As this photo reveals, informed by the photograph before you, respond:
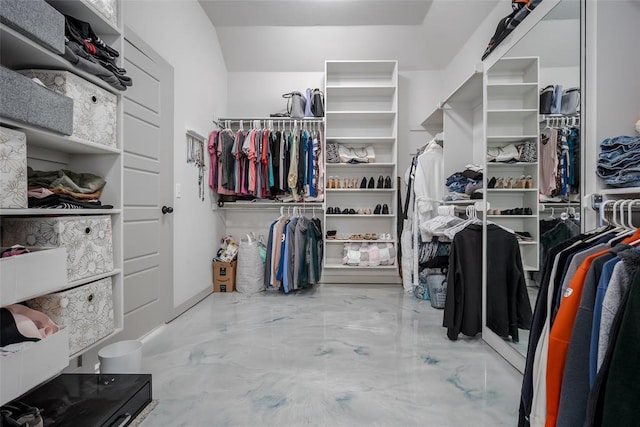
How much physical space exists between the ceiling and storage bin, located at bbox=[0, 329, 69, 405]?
3.64 meters

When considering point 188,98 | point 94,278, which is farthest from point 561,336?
point 188,98

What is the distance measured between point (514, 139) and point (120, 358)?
263cm

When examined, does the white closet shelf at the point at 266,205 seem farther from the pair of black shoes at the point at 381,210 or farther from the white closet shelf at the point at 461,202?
the white closet shelf at the point at 461,202

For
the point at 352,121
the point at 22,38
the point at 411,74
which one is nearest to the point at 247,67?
the point at 352,121

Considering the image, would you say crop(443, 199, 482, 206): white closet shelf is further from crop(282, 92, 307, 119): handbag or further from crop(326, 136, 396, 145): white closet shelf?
crop(282, 92, 307, 119): handbag

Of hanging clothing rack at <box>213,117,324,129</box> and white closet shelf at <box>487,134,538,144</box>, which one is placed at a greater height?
hanging clothing rack at <box>213,117,324,129</box>

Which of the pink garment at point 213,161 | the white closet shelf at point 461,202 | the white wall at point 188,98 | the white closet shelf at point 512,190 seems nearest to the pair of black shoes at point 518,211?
the white closet shelf at point 512,190

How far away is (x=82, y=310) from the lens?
4.63ft

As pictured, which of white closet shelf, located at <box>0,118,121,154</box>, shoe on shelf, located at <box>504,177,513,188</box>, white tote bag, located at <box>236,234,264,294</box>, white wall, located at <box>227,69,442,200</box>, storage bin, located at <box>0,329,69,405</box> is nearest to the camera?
storage bin, located at <box>0,329,69,405</box>

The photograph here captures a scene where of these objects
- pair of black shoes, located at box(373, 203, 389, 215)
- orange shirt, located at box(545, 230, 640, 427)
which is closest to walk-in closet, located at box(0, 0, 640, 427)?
orange shirt, located at box(545, 230, 640, 427)

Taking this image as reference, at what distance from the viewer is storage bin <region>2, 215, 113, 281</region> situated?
131 cm

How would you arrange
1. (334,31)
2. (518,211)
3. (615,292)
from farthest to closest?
(334,31)
(518,211)
(615,292)

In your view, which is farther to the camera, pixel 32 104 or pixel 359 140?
pixel 359 140

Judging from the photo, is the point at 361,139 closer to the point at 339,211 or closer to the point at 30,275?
the point at 339,211
